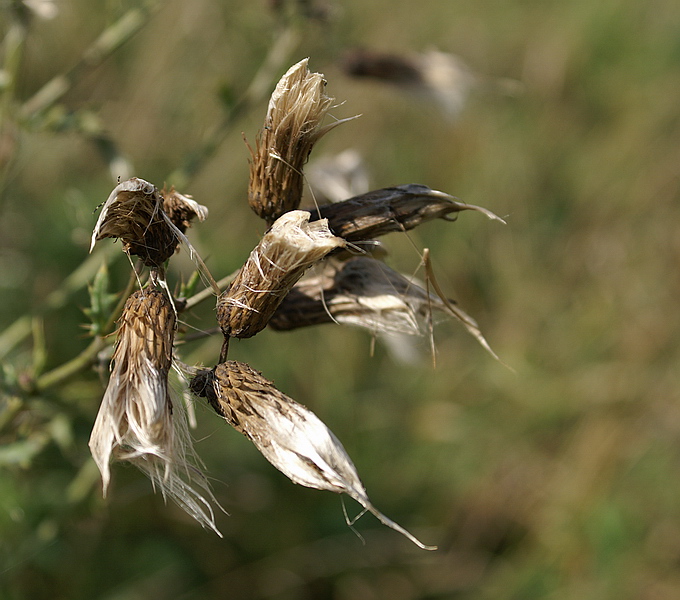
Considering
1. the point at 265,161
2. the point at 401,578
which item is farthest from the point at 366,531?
the point at 265,161

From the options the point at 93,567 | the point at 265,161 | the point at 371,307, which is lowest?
the point at 93,567

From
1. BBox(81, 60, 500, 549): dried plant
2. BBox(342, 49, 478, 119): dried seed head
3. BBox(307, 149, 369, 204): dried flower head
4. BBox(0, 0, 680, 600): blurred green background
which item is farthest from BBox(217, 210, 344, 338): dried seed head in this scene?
BBox(342, 49, 478, 119): dried seed head

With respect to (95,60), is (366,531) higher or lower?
lower

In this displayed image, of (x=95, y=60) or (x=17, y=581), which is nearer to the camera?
(x=95, y=60)

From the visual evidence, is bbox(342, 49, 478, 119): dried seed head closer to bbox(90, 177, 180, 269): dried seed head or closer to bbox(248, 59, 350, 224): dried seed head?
bbox(248, 59, 350, 224): dried seed head

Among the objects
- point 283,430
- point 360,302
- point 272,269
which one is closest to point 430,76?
point 360,302

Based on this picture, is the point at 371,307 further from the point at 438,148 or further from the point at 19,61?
the point at 438,148

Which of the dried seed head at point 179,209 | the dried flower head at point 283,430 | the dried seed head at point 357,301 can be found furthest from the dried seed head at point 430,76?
the dried flower head at point 283,430
